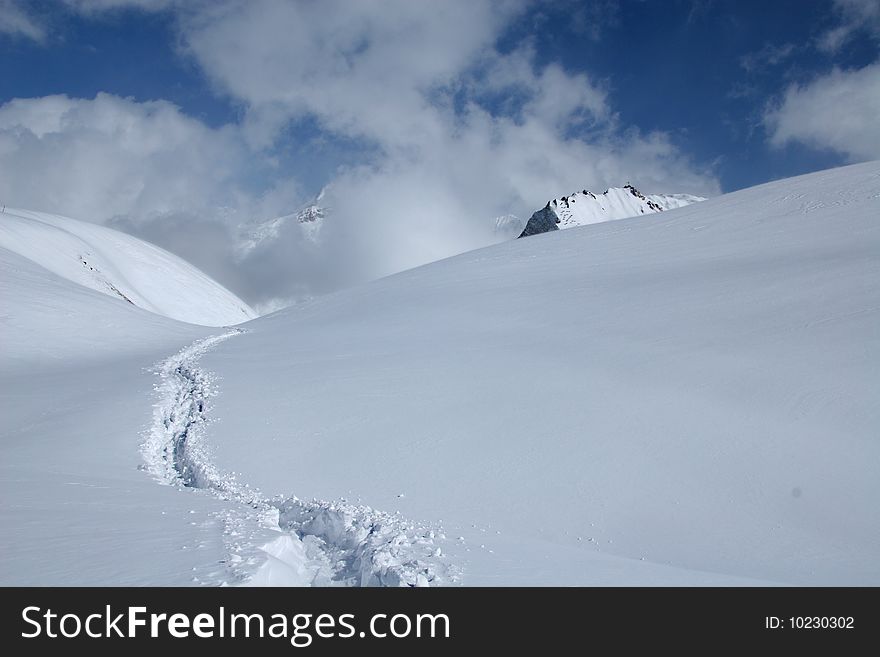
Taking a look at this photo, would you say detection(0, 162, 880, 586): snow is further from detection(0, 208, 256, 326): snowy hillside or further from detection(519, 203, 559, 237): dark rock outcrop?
detection(519, 203, 559, 237): dark rock outcrop

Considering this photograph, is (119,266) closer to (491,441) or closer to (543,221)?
(491,441)

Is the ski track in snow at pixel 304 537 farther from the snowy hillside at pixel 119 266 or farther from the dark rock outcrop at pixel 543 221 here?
the dark rock outcrop at pixel 543 221

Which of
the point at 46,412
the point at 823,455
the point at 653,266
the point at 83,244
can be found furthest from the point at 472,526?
the point at 83,244

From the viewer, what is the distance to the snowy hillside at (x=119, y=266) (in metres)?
47.5

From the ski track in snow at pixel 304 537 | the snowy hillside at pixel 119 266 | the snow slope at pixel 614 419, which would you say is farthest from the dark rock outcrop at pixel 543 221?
the ski track in snow at pixel 304 537

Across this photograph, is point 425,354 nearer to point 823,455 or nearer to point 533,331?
point 533,331

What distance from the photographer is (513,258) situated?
101ft

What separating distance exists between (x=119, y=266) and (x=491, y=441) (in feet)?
211

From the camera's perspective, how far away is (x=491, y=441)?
35.8 ft

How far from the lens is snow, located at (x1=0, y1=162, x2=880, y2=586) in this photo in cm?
695

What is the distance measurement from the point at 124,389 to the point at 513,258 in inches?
804

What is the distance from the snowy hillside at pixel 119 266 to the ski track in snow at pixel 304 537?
132 ft

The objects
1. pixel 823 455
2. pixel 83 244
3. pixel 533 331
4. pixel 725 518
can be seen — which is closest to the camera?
pixel 725 518

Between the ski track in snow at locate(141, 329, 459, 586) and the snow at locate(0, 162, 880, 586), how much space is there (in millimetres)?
50
